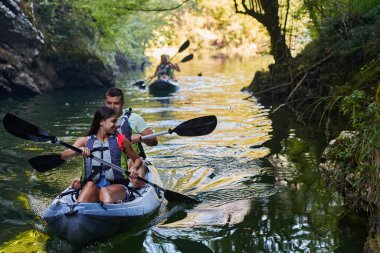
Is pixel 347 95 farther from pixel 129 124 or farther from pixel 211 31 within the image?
pixel 211 31

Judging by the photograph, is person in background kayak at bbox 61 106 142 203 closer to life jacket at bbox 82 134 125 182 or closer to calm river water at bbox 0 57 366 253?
life jacket at bbox 82 134 125 182

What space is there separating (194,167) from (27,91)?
1061cm

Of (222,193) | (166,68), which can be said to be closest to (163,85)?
(166,68)

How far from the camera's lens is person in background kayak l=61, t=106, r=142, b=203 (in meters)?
4.64

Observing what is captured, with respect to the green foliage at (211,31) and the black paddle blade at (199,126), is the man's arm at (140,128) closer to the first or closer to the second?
the black paddle blade at (199,126)

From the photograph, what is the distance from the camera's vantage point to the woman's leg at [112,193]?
4.61 metres

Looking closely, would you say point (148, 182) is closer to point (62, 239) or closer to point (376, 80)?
point (62, 239)

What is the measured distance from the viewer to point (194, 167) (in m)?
7.32

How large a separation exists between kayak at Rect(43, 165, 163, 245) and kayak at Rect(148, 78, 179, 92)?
12.4 metres

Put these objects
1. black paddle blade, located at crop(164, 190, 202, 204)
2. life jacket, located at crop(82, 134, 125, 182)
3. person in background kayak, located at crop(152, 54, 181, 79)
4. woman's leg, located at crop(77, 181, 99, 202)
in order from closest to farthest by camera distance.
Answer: woman's leg, located at crop(77, 181, 99, 202) < life jacket, located at crop(82, 134, 125, 182) < black paddle blade, located at crop(164, 190, 202, 204) < person in background kayak, located at crop(152, 54, 181, 79)

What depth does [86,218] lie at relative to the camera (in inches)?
167

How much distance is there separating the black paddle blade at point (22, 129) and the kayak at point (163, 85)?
40.3 ft

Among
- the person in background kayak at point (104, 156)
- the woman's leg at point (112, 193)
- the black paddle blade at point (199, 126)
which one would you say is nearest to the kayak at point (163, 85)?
the black paddle blade at point (199, 126)

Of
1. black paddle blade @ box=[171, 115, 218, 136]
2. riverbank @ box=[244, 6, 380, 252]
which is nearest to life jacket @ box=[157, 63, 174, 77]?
riverbank @ box=[244, 6, 380, 252]
